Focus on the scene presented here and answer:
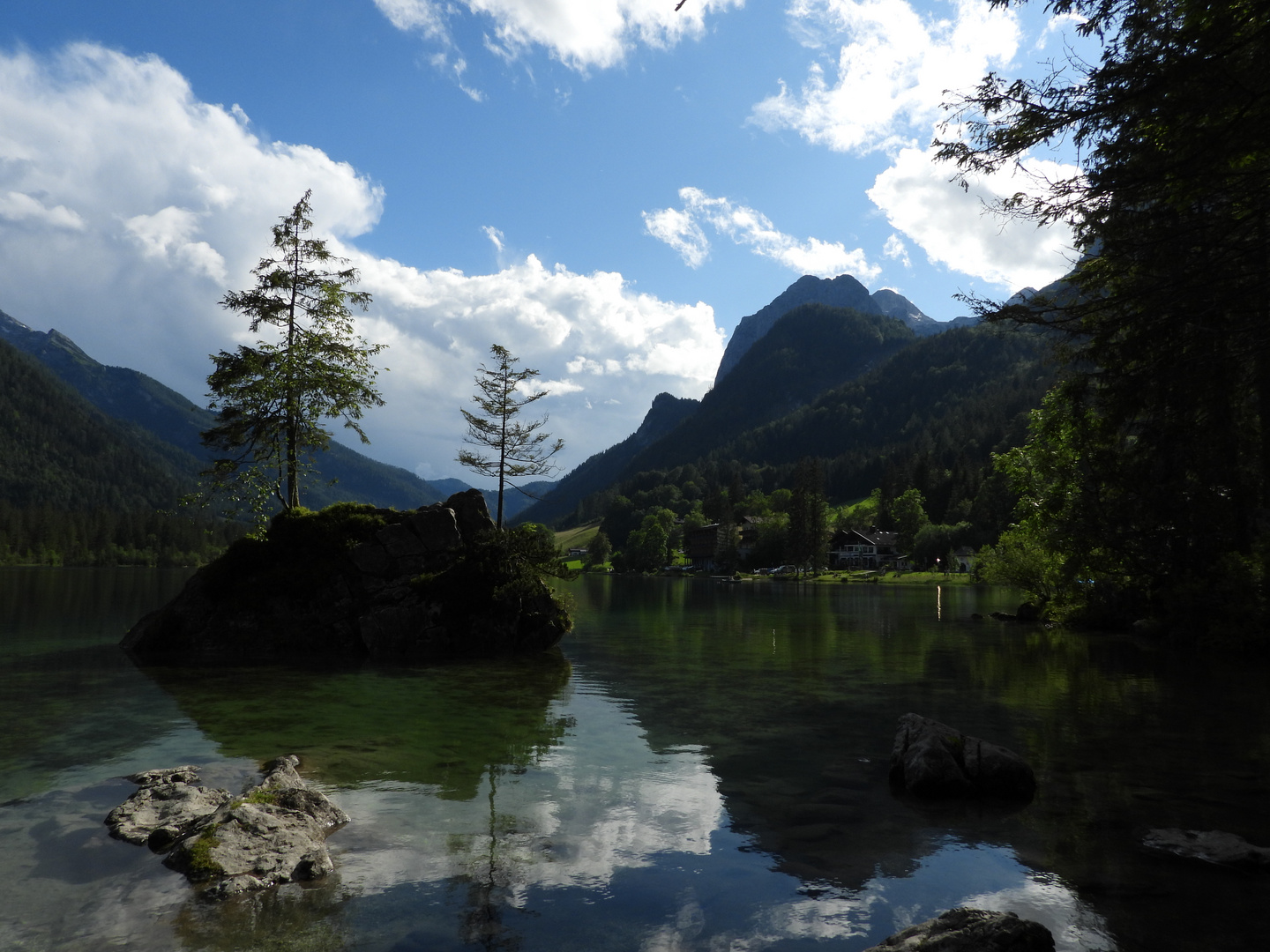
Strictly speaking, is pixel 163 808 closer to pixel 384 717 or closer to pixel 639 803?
pixel 639 803

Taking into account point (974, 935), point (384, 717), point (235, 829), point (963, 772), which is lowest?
point (384, 717)

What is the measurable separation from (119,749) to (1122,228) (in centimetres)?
2248

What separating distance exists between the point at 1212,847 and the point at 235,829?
12258mm

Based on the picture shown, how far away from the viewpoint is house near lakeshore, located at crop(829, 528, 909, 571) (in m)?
164

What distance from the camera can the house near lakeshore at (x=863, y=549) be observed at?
164 metres

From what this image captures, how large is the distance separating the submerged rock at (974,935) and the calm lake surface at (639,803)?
3.00 ft

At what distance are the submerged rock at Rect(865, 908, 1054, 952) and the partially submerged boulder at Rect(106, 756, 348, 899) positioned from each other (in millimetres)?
6529

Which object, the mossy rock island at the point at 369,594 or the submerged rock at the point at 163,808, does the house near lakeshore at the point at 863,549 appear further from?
the submerged rock at the point at 163,808

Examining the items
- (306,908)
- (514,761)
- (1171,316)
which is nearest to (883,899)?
(306,908)

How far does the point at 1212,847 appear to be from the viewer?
9.14 metres

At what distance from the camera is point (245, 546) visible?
31.8 meters

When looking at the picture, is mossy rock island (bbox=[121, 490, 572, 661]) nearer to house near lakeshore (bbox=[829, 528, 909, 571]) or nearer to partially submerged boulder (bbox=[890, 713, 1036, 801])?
partially submerged boulder (bbox=[890, 713, 1036, 801])

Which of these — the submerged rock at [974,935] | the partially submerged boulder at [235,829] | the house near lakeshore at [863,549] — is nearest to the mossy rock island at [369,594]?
the partially submerged boulder at [235,829]

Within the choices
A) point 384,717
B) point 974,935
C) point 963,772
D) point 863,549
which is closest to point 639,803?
point 963,772
